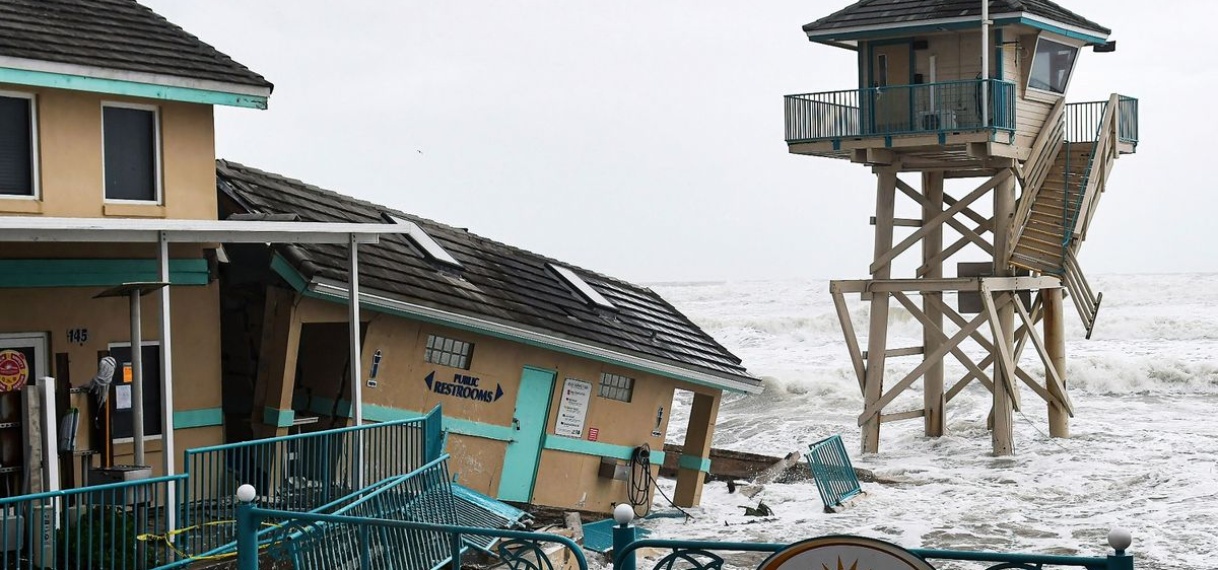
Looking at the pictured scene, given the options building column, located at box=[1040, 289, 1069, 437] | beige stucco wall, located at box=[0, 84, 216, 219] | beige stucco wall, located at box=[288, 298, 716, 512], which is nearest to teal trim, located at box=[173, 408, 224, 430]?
beige stucco wall, located at box=[288, 298, 716, 512]

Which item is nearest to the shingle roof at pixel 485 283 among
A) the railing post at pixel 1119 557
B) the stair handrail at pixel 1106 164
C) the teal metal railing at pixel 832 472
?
the teal metal railing at pixel 832 472

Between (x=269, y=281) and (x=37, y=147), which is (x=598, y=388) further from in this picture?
(x=37, y=147)

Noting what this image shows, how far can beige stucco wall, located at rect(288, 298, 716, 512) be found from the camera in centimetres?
1959

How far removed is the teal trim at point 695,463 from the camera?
24.8 meters

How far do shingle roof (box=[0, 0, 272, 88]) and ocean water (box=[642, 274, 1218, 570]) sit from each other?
983 centimetres

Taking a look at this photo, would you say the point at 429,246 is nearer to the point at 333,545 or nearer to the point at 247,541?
the point at 333,545

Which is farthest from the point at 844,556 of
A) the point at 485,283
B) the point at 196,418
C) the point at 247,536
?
the point at 485,283

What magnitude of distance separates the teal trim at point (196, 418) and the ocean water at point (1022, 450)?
7.36m

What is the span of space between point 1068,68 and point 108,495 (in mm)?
24024

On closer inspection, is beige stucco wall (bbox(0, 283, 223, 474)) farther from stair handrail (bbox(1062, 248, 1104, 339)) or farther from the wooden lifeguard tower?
stair handrail (bbox(1062, 248, 1104, 339))

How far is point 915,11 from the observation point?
3011cm

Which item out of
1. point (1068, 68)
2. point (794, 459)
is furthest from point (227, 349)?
point (1068, 68)

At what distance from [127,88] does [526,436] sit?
25.2 feet

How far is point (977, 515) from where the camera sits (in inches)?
992
